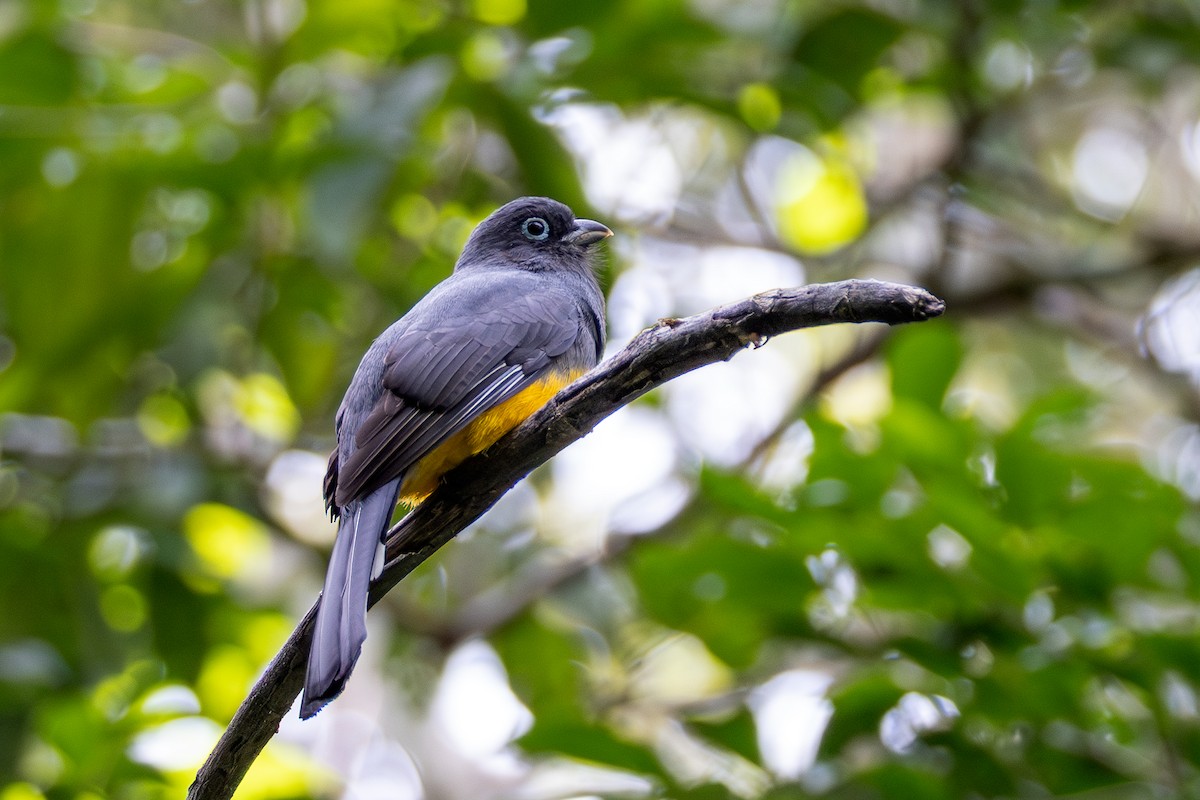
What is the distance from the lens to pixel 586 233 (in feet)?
14.6

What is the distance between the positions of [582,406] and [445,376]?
793mm

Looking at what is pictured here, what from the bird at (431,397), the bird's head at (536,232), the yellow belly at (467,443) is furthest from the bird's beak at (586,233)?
the yellow belly at (467,443)

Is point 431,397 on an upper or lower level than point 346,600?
lower

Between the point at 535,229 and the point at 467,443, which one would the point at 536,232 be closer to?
the point at 535,229

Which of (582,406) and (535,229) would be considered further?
(535,229)

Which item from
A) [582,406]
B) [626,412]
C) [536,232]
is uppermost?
[582,406]

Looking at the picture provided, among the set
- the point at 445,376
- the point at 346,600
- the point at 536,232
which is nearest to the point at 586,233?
the point at 536,232

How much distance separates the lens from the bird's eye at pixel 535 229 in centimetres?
448

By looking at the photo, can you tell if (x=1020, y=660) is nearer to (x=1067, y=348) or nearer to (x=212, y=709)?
(x=212, y=709)

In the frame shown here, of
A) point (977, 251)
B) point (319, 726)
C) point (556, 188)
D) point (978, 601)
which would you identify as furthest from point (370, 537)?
point (319, 726)

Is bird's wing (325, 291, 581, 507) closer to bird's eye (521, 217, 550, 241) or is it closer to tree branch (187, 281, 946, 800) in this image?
tree branch (187, 281, 946, 800)

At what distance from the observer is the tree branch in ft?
6.48

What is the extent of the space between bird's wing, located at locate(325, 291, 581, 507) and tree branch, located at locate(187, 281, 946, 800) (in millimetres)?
173

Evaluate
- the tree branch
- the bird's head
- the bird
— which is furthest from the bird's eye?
the tree branch
